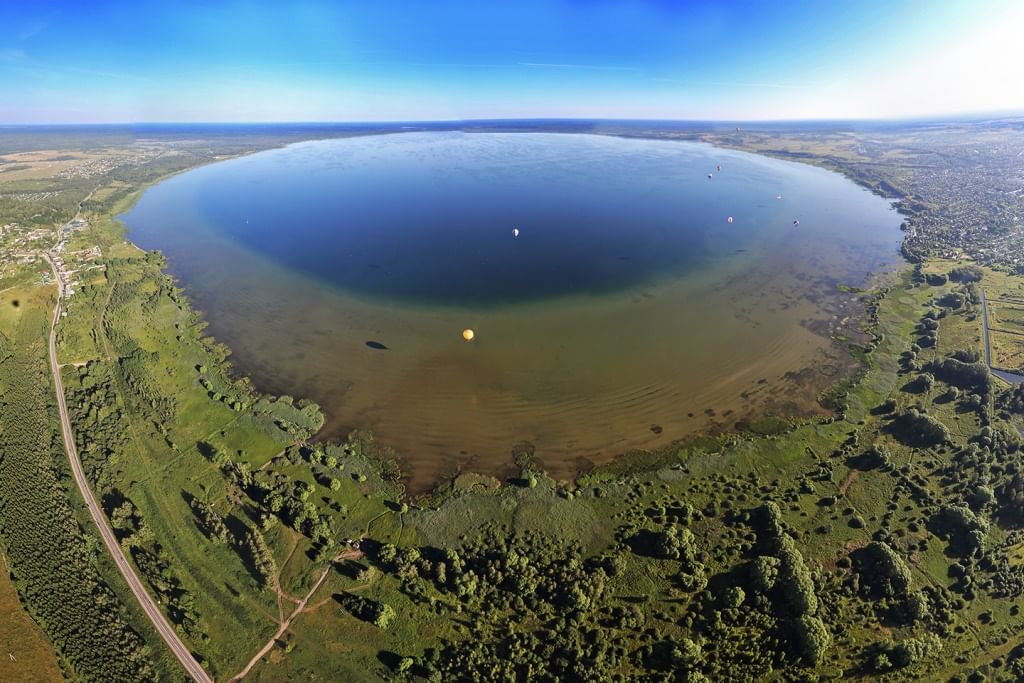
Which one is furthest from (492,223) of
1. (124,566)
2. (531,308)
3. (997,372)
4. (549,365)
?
(124,566)

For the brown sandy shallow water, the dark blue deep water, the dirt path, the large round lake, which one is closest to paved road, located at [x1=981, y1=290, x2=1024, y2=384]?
the brown sandy shallow water

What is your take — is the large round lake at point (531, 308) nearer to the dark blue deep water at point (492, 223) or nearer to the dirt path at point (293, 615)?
the dark blue deep water at point (492, 223)

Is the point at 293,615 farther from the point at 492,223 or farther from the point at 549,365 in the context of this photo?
the point at 492,223

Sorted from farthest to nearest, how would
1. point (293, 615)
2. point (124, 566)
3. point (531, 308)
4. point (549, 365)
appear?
point (531, 308) < point (549, 365) < point (124, 566) < point (293, 615)

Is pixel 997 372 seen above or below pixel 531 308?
below

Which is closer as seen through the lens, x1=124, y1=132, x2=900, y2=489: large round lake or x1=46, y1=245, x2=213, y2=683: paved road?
x1=46, y1=245, x2=213, y2=683: paved road

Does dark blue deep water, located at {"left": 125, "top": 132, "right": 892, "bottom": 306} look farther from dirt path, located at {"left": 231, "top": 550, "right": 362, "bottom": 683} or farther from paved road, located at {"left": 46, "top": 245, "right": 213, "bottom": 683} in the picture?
dirt path, located at {"left": 231, "top": 550, "right": 362, "bottom": 683}

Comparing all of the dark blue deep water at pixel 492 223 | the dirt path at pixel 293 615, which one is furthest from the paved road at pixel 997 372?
the dirt path at pixel 293 615

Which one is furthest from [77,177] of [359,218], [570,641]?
[570,641]
